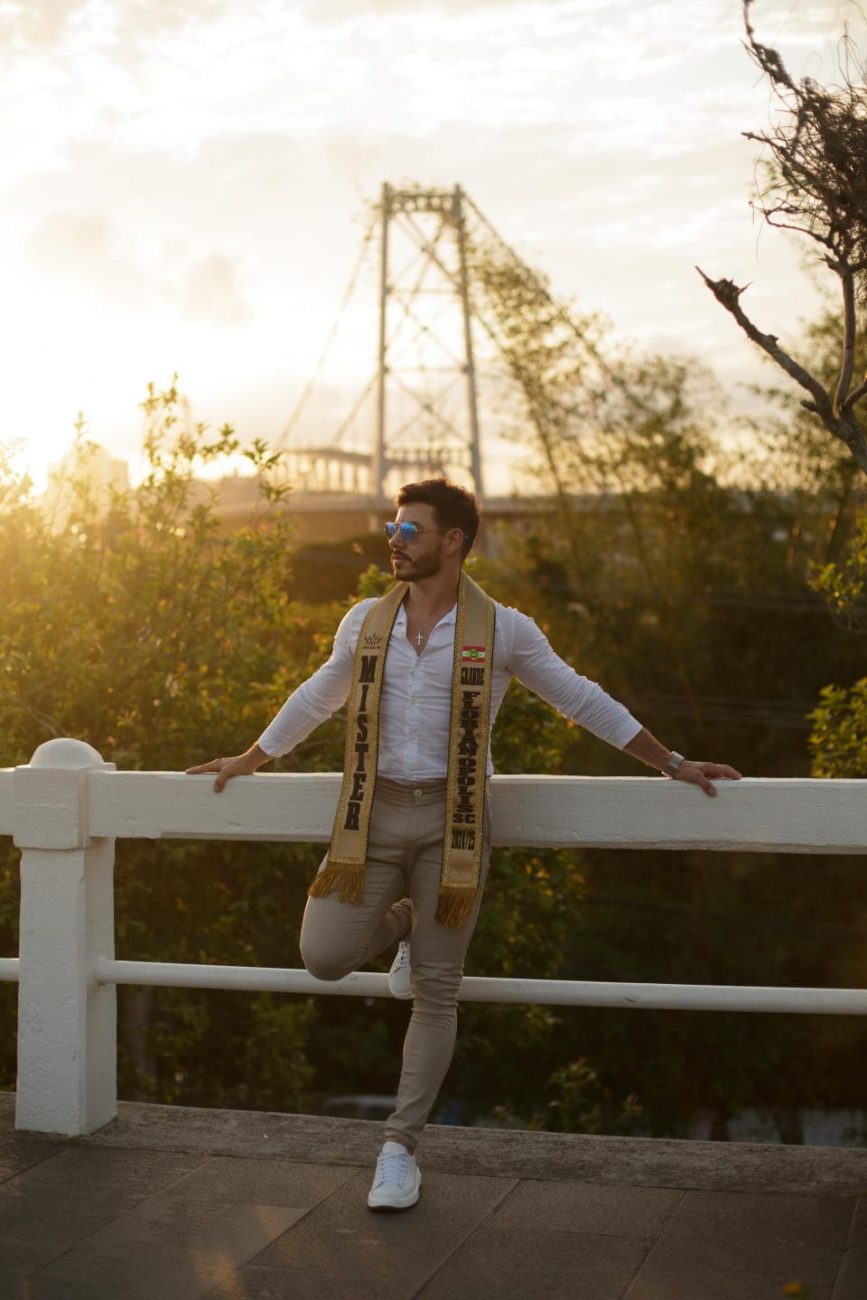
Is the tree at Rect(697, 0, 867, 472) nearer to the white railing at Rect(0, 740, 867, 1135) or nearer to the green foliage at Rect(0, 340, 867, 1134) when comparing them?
the white railing at Rect(0, 740, 867, 1135)

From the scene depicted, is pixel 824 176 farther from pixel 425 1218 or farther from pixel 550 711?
pixel 550 711

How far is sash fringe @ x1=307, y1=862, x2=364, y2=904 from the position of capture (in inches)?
139

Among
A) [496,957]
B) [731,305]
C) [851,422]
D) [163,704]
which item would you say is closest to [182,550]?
[163,704]

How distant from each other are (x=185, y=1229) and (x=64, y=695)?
29.8ft

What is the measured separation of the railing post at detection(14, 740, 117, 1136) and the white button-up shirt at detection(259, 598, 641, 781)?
739 mm

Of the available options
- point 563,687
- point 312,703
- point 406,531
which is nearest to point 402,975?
point 312,703

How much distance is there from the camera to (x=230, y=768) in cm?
394

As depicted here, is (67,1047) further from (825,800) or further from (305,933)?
(825,800)

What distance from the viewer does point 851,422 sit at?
22.7 ft

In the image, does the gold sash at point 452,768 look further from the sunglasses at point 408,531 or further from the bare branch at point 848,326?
the bare branch at point 848,326

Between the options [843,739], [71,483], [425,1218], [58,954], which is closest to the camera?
[425,1218]

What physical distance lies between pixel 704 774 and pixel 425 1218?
1109mm

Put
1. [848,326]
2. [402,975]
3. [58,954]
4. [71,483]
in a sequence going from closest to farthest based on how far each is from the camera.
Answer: [402,975], [58,954], [848,326], [71,483]

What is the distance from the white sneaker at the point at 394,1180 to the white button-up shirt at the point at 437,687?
2.62 ft
